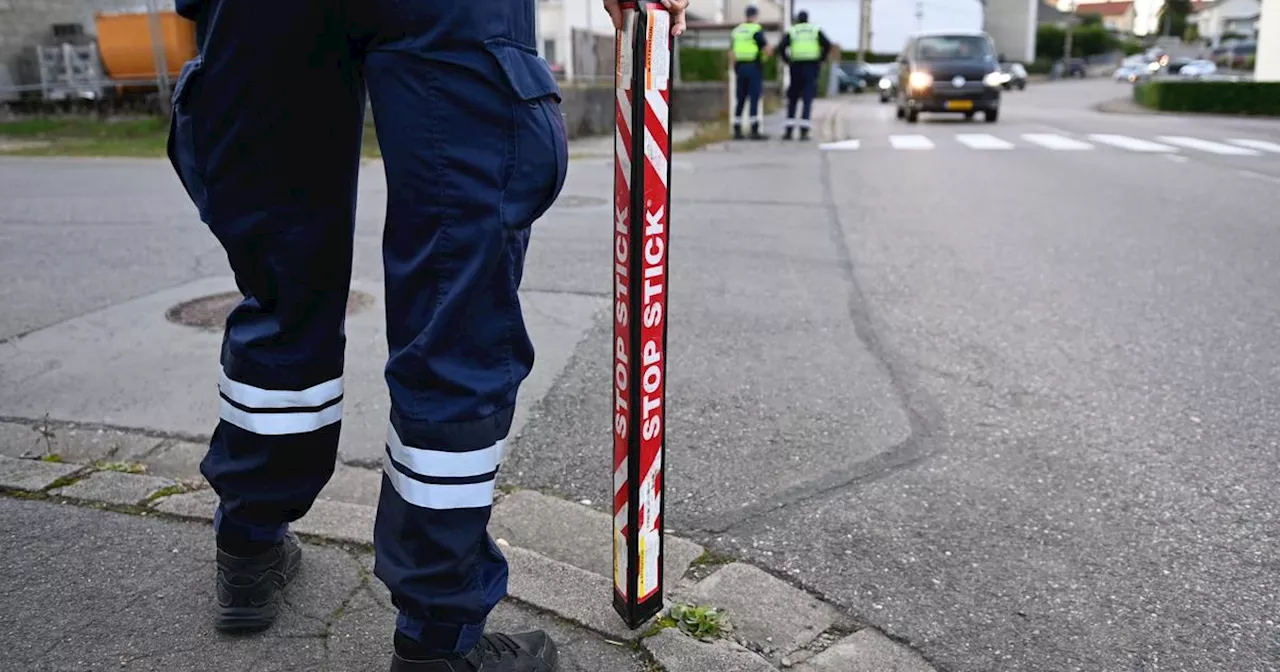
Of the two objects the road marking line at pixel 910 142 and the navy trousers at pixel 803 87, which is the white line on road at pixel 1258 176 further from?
the navy trousers at pixel 803 87

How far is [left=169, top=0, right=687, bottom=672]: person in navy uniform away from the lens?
156 centimetres

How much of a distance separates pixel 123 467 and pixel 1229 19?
365 ft

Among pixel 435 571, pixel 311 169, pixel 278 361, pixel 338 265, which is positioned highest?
pixel 311 169

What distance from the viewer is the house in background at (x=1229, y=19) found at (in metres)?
89.3

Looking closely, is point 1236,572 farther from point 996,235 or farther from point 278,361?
point 996,235

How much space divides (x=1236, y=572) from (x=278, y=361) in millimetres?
2146

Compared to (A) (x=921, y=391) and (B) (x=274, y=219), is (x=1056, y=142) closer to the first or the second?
(A) (x=921, y=391)

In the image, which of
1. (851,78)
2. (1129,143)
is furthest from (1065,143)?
(851,78)

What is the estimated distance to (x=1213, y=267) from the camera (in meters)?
5.84

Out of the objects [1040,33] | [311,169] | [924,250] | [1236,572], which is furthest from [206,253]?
[1040,33]

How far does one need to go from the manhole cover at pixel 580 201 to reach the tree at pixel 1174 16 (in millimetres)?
110635

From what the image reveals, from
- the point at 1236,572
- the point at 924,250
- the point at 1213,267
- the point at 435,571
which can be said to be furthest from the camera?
the point at 924,250

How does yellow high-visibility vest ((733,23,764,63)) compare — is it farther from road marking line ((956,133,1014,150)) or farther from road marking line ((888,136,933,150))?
road marking line ((956,133,1014,150))

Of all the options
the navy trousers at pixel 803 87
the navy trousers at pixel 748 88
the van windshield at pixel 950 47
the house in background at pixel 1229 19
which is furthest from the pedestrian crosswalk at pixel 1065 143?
the house in background at pixel 1229 19
